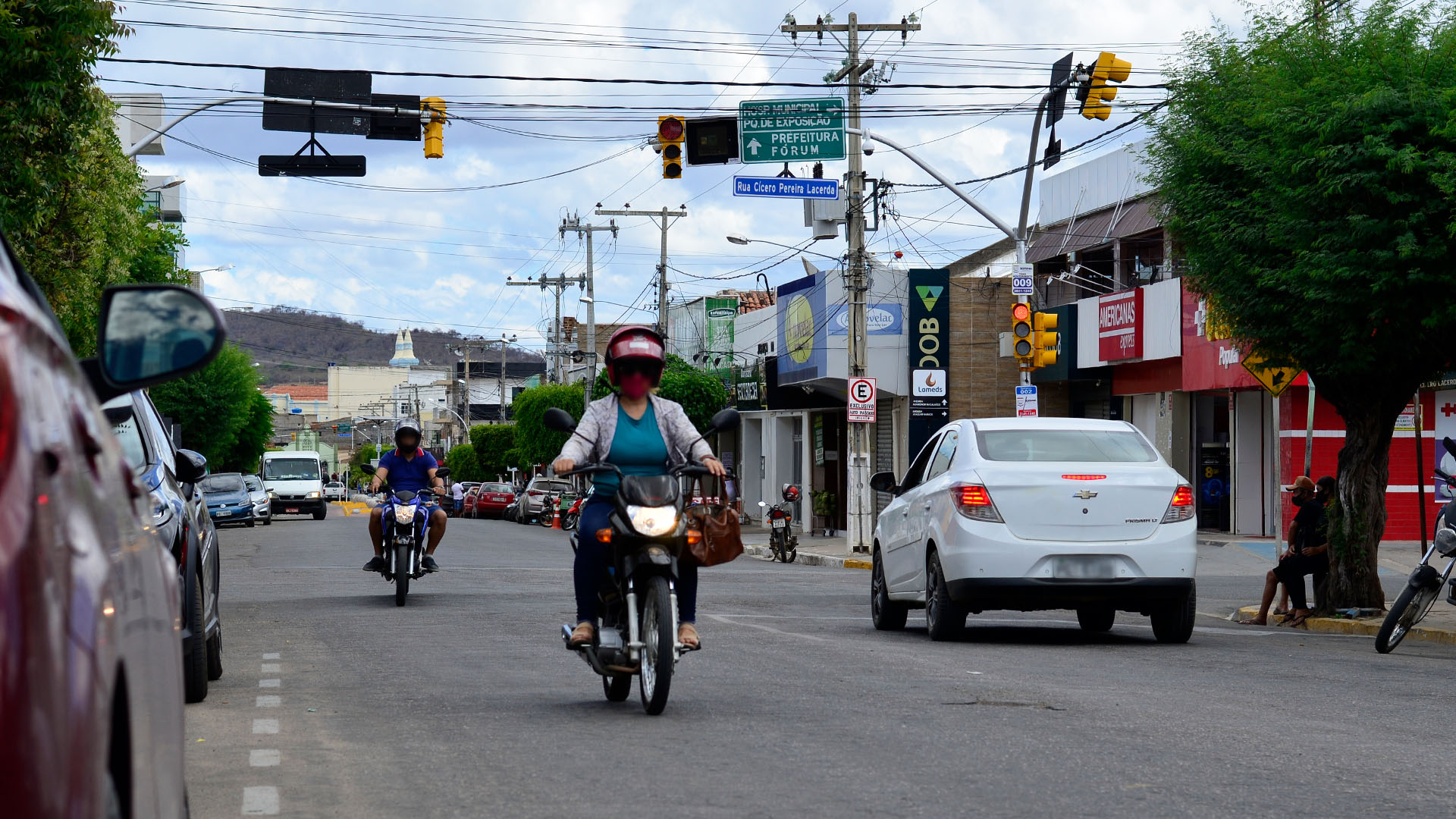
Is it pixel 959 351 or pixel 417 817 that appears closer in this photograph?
pixel 417 817

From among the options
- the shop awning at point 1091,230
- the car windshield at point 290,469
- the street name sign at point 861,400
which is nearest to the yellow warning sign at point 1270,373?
the street name sign at point 861,400

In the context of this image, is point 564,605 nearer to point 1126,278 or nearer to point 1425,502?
point 1425,502

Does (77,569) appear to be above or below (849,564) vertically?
above

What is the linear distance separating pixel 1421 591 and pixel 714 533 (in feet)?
21.5

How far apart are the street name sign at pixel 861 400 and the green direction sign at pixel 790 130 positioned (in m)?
4.77

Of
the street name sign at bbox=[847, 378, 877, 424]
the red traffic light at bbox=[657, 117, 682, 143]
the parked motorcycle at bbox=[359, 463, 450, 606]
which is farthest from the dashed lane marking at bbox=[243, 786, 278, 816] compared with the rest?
the street name sign at bbox=[847, 378, 877, 424]

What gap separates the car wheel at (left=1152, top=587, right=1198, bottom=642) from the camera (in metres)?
12.8

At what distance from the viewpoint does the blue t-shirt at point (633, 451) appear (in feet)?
27.2

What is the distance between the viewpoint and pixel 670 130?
76.8 ft

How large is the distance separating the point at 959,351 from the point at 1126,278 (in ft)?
16.2

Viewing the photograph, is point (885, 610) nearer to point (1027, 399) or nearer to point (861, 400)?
point (1027, 399)

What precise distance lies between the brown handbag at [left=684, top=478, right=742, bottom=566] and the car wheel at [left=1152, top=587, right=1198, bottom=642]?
18.7 feet

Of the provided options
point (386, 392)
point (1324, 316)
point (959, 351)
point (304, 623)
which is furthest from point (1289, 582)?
point (386, 392)

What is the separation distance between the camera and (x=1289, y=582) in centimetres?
1622
